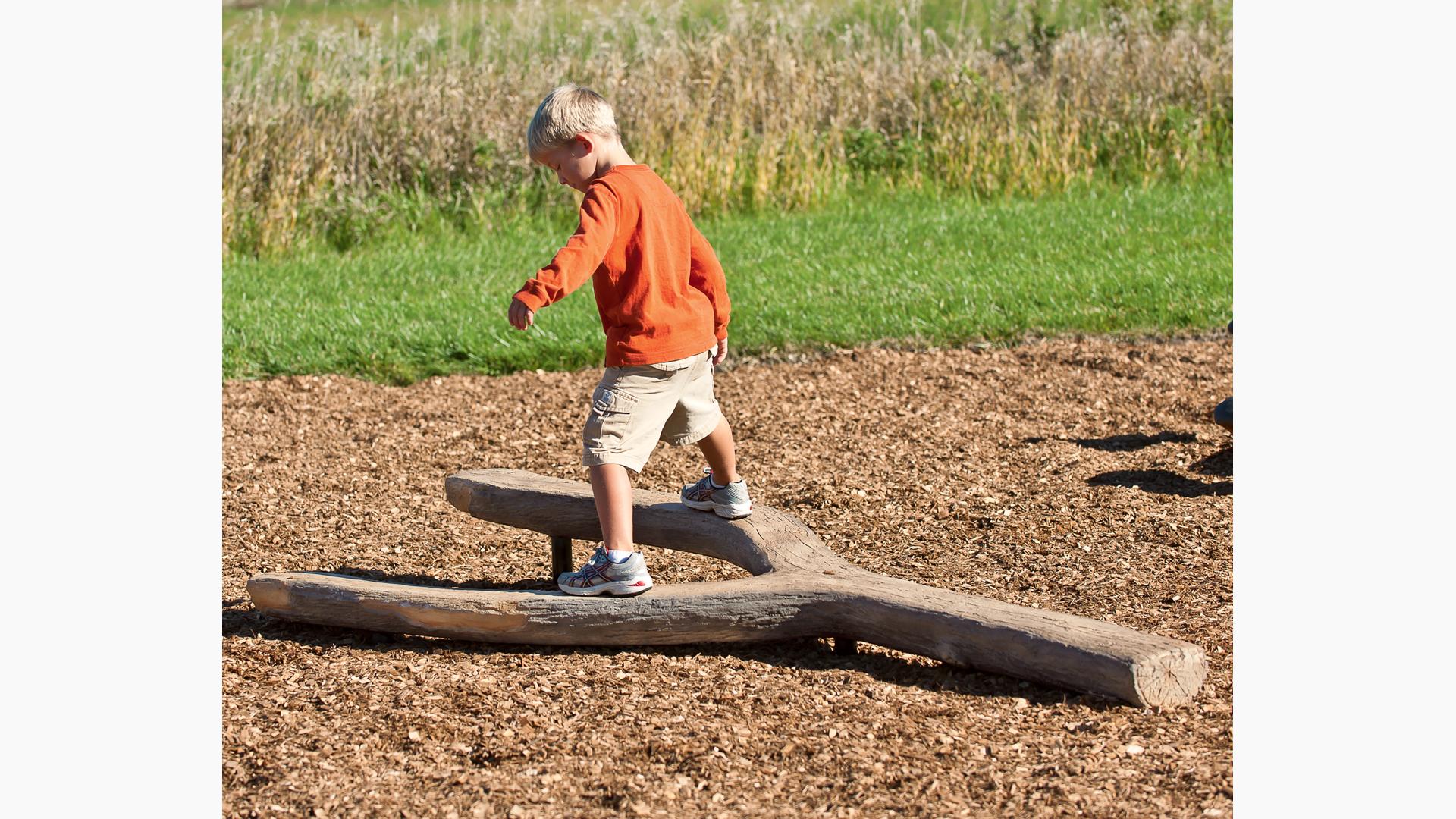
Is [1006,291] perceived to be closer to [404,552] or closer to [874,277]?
[874,277]

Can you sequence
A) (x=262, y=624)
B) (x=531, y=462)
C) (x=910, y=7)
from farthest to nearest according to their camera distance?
(x=910, y=7) → (x=531, y=462) → (x=262, y=624)

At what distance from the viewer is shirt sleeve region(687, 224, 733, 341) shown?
3.91 meters

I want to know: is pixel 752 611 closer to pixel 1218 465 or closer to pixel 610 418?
pixel 610 418

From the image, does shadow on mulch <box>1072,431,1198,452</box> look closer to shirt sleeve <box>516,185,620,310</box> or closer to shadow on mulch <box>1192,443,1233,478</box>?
shadow on mulch <box>1192,443,1233,478</box>

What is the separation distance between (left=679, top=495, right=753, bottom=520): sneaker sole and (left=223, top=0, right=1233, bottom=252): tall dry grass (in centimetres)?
606

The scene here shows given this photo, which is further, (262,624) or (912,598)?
(262,624)

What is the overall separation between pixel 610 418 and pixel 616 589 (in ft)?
1.51

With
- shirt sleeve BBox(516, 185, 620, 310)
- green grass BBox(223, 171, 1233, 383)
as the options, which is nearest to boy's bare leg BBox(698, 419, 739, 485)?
shirt sleeve BBox(516, 185, 620, 310)

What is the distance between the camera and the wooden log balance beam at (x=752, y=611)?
10.7 feet

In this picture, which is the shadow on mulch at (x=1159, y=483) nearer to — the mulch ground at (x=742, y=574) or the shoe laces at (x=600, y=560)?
the mulch ground at (x=742, y=574)

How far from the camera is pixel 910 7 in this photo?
12.8 m

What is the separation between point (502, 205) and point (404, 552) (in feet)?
19.3

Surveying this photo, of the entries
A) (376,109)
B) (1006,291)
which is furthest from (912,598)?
(376,109)

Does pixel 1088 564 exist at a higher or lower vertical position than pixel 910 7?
lower
